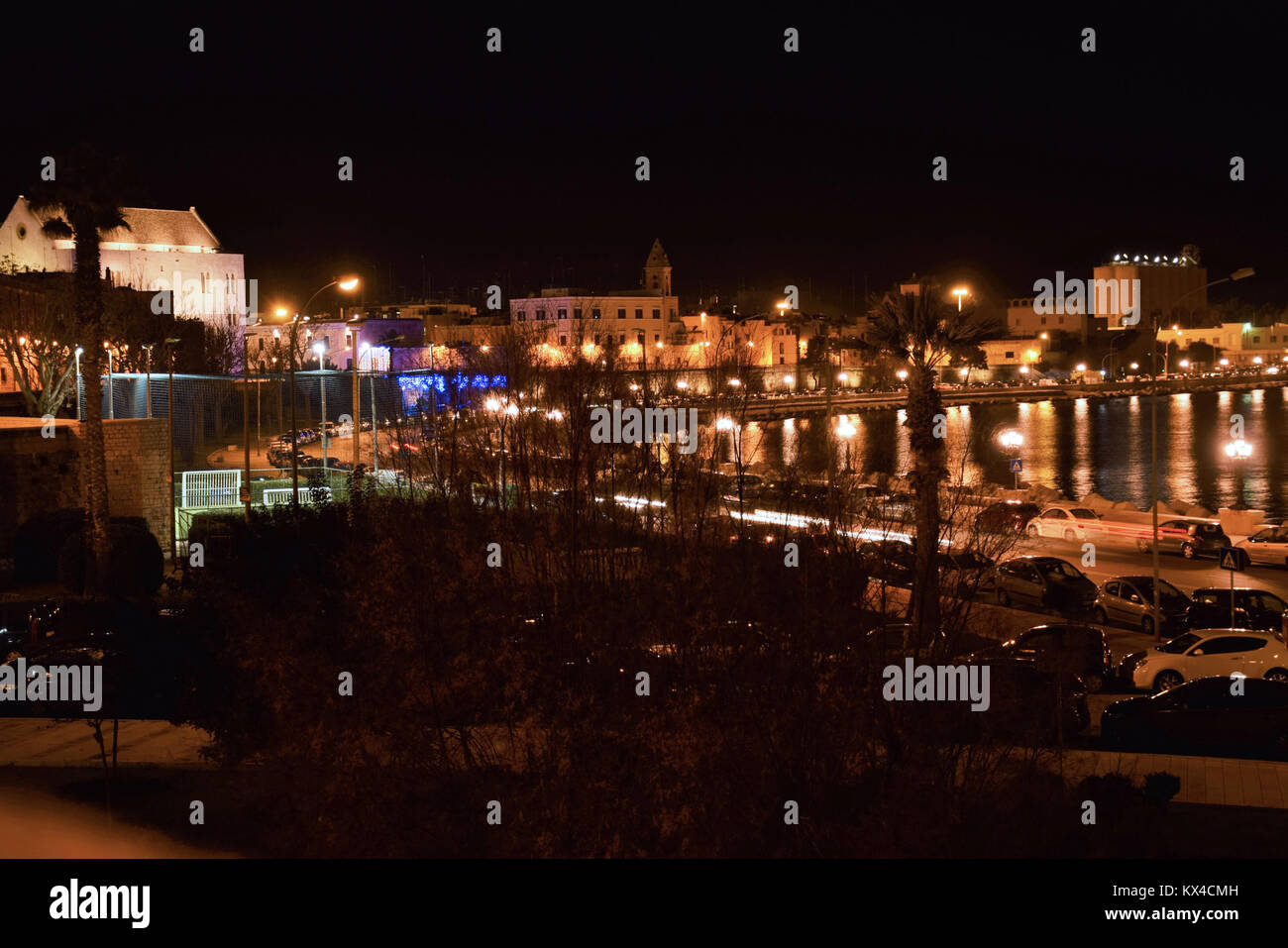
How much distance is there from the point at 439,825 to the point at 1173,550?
24.5 metres

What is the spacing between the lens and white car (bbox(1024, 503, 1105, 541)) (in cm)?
3362

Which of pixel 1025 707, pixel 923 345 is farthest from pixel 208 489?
pixel 1025 707

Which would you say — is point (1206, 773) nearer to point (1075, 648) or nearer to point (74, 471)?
point (1075, 648)

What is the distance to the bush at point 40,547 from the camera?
85.3 feet

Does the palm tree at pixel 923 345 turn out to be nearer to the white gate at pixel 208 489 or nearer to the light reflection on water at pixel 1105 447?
the light reflection on water at pixel 1105 447

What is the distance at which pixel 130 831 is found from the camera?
1253cm

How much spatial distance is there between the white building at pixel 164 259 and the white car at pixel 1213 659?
73.8 metres

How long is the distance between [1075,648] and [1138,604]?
20.6 feet

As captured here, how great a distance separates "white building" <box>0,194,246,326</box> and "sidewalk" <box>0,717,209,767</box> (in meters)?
68.8

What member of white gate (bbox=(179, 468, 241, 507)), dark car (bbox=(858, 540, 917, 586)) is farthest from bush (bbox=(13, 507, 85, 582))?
dark car (bbox=(858, 540, 917, 586))

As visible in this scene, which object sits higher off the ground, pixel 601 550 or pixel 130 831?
pixel 601 550

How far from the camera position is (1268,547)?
1176 inches

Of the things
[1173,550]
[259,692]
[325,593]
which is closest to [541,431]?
[325,593]
